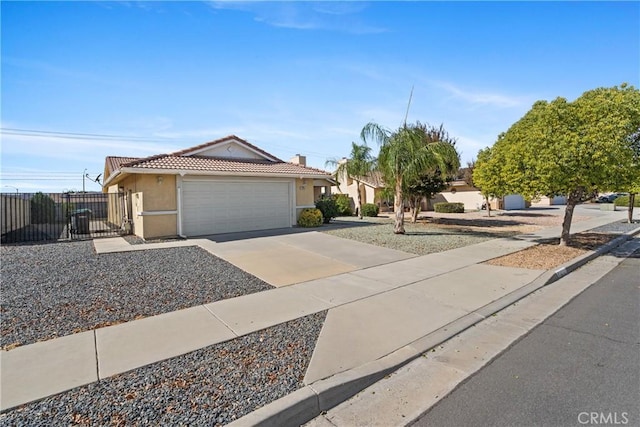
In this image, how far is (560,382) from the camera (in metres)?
3.32

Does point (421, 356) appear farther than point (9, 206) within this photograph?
No

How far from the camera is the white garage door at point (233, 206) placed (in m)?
13.4

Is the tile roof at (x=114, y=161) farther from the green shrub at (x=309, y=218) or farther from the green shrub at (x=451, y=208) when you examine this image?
the green shrub at (x=451, y=208)

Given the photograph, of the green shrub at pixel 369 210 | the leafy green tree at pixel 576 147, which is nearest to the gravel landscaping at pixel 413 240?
the leafy green tree at pixel 576 147

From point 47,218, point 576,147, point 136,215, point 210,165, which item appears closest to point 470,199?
point 576,147

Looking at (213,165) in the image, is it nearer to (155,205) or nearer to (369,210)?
(155,205)

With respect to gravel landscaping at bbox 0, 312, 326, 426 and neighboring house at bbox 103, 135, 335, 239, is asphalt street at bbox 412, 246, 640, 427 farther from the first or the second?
neighboring house at bbox 103, 135, 335, 239

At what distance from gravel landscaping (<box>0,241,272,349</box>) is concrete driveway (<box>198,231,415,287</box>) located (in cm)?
54

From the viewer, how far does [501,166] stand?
11.9m

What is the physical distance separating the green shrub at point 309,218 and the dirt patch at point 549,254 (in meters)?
9.17

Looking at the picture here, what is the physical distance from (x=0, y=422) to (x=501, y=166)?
44.8 ft

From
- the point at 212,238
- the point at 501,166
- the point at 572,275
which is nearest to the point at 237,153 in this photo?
the point at 212,238

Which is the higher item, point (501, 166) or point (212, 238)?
point (501, 166)

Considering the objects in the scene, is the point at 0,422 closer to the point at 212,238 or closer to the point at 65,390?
the point at 65,390
